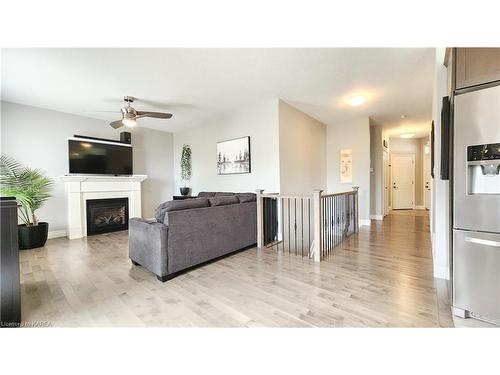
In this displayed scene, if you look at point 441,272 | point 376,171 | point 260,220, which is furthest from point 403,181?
point 260,220

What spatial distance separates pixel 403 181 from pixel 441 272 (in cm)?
667

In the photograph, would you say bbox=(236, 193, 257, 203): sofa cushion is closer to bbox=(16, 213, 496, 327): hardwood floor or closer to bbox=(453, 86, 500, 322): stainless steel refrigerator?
bbox=(16, 213, 496, 327): hardwood floor

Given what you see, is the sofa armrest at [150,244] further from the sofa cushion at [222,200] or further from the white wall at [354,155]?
the white wall at [354,155]

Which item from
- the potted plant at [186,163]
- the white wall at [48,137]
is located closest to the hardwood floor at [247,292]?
the white wall at [48,137]

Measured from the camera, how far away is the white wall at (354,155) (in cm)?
534

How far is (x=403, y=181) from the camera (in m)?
7.78

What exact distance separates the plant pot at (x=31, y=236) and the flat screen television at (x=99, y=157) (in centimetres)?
122

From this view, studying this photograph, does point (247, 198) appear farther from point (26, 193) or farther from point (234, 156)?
point (26, 193)

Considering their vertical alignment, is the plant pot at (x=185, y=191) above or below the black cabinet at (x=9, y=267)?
above

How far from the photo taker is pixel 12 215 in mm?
1542

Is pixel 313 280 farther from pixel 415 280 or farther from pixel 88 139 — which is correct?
pixel 88 139

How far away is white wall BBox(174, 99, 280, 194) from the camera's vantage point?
13.4 ft

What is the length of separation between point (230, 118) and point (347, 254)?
11.5 ft
